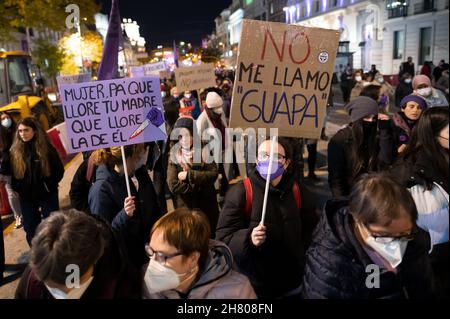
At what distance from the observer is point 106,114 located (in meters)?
3.28

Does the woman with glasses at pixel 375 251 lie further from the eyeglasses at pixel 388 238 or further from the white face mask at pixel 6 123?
the white face mask at pixel 6 123

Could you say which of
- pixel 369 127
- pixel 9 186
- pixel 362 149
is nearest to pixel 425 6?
pixel 369 127

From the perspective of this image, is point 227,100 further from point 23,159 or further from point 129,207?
point 129,207

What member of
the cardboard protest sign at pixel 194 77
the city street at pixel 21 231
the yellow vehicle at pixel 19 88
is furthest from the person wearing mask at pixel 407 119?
the yellow vehicle at pixel 19 88

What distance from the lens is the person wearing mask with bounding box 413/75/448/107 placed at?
19.6 ft

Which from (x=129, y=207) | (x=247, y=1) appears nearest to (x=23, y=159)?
(x=129, y=207)

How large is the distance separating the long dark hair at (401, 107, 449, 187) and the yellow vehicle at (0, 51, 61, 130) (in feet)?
39.8

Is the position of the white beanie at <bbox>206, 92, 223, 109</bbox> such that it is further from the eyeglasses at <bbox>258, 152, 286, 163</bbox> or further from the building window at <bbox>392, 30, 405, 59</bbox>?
the building window at <bbox>392, 30, 405, 59</bbox>

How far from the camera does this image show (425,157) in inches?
106

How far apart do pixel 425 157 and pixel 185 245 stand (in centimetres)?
169

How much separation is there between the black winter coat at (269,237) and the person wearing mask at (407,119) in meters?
2.42

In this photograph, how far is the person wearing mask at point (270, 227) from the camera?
2.62 m

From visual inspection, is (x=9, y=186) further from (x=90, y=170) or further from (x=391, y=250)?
(x=391, y=250)

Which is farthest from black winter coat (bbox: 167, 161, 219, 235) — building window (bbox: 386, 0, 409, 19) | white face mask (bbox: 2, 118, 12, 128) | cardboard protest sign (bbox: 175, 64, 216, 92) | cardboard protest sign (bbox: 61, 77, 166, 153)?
building window (bbox: 386, 0, 409, 19)
